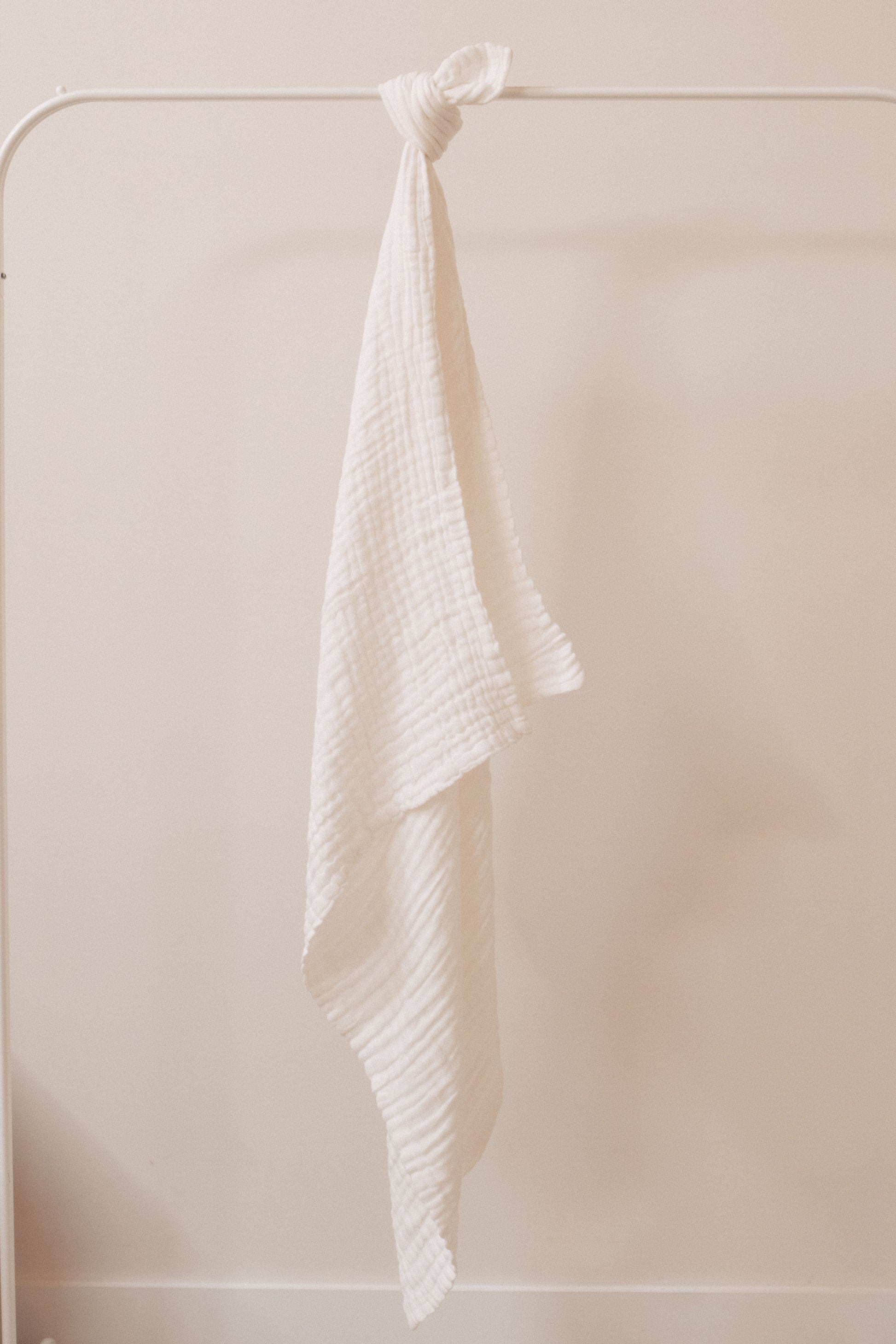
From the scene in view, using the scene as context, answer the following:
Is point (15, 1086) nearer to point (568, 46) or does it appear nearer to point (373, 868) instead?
point (373, 868)

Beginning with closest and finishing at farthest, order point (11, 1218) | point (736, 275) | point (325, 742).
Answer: point (325, 742) < point (11, 1218) < point (736, 275)

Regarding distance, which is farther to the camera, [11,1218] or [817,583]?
[817,583]

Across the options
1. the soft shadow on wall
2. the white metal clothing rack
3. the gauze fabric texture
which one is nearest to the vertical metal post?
the white metal clothing rack

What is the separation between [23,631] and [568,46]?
802mm

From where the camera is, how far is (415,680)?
0.72 metres

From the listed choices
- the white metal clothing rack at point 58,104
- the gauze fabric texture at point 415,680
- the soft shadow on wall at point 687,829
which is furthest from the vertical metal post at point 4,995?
the soft shadow on wall at point 687,829

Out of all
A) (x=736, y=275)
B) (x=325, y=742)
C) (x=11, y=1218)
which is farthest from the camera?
(x=736, y=275)

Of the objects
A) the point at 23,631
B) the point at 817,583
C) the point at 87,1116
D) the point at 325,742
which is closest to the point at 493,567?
the point at 325,742

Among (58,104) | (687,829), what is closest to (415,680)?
(687,829)

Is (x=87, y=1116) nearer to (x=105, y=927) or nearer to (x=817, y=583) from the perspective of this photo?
(x=105, y=927)

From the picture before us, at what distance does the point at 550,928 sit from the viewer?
3.28 ft

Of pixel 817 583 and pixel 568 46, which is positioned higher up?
pixel 568 46

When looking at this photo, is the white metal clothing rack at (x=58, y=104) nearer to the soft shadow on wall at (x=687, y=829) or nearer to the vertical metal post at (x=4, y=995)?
the vertical metal post at (x=4, y=995)

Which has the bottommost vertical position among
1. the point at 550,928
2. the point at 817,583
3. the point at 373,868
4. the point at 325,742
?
the point at 550,928
